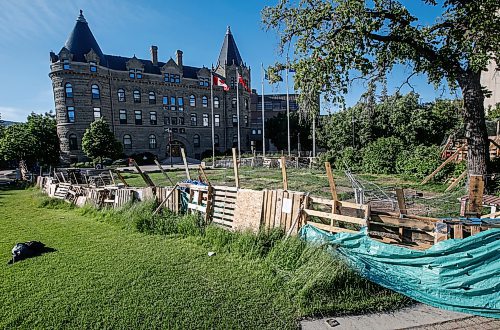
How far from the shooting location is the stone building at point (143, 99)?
4244cm

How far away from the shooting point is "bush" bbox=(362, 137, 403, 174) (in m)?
23.9

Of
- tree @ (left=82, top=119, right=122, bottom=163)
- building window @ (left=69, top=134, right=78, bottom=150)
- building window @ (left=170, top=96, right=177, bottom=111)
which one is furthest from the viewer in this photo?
building window @ (left=170, top=96, right=177, bottom=111)

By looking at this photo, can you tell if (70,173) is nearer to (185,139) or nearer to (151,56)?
(185,139)

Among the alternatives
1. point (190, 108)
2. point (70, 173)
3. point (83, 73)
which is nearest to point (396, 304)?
point (70, 173)

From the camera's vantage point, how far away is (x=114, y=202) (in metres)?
12.0

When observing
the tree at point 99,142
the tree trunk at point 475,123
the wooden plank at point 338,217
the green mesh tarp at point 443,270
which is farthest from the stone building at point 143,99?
the green mesh tarp at point 443,270

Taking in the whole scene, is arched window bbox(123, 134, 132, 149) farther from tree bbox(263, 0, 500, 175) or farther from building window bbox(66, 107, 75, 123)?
tree bbox(263, 0, 500, 175)

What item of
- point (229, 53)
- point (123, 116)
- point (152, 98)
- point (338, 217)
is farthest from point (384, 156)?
point (229, 53)

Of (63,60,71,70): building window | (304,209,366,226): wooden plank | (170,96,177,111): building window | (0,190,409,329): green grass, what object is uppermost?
(63,60,71,70): building window

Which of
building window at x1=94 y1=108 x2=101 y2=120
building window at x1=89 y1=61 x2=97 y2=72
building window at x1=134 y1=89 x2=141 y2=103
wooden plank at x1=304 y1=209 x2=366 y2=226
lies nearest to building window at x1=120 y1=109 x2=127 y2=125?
building window at x1=134 y1=89 x2=141 y2=103

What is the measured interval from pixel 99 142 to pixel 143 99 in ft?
53.4

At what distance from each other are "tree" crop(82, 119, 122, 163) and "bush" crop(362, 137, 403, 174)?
101 feet

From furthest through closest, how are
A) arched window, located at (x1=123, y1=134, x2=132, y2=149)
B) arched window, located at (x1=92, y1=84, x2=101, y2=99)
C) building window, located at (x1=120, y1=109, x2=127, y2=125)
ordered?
arched window, located at (x1=123, y1=134, x2=132, y2=149), building window, located at (x1=120, y1=109, x2=127, y2=125), arched window, located at (x1=92, y1=84, x2=101, y2=99)

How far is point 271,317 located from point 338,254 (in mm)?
1827
